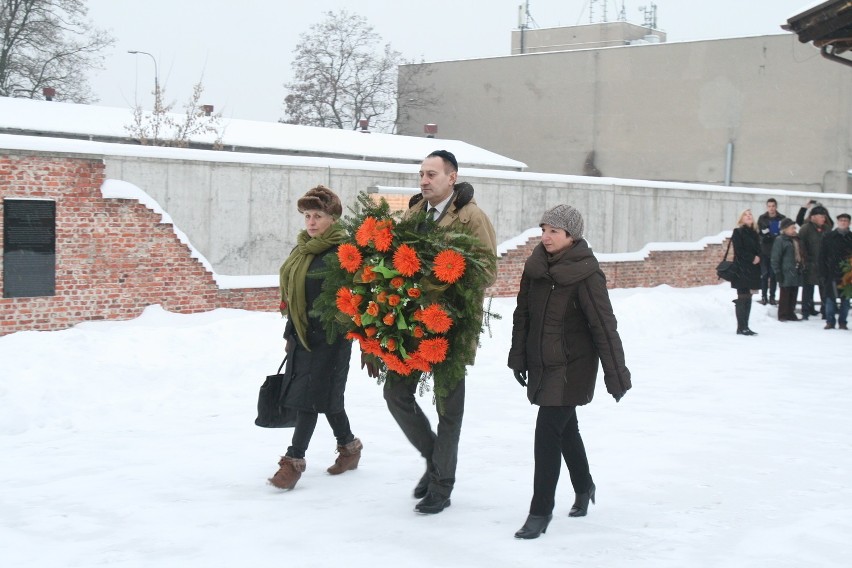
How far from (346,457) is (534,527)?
5.35 feet

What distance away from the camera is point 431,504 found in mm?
5504

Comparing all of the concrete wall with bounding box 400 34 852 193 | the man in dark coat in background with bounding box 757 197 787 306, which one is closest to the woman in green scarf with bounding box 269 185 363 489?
the man in dark coat in background with bounding box 757 197 787 306

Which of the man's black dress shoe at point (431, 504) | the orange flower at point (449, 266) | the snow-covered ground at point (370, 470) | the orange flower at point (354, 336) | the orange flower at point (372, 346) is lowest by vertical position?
the snow-covered ground at point (370, 470)

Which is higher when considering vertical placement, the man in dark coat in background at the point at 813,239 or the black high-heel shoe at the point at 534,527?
the man in dark coat in background at the point at 813,239

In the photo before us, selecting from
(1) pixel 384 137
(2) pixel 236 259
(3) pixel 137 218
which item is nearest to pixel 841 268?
(2) pixel 236 259

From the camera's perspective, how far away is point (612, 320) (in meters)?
5.09

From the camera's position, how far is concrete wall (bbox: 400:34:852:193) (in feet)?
111

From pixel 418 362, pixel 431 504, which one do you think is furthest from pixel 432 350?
pixel 431 504

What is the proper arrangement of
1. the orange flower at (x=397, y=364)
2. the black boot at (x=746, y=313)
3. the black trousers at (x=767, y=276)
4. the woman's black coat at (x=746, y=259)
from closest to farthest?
the orange flower at (x=397, y=364)
the woman's black coat at (x=746, y=259)
the black boot at (x=746, y=313)
the black trousers at (x=767, y=276)

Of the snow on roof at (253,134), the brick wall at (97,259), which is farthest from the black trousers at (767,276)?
the snow on roof at (253,134)

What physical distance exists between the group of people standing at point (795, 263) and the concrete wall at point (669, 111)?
18058mm

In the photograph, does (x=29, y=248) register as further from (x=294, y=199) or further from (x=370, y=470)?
(x=370, y=470)

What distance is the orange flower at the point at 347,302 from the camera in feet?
17.7

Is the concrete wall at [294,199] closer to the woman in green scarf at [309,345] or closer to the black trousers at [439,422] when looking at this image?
the woman in green scarf at [309,345]
